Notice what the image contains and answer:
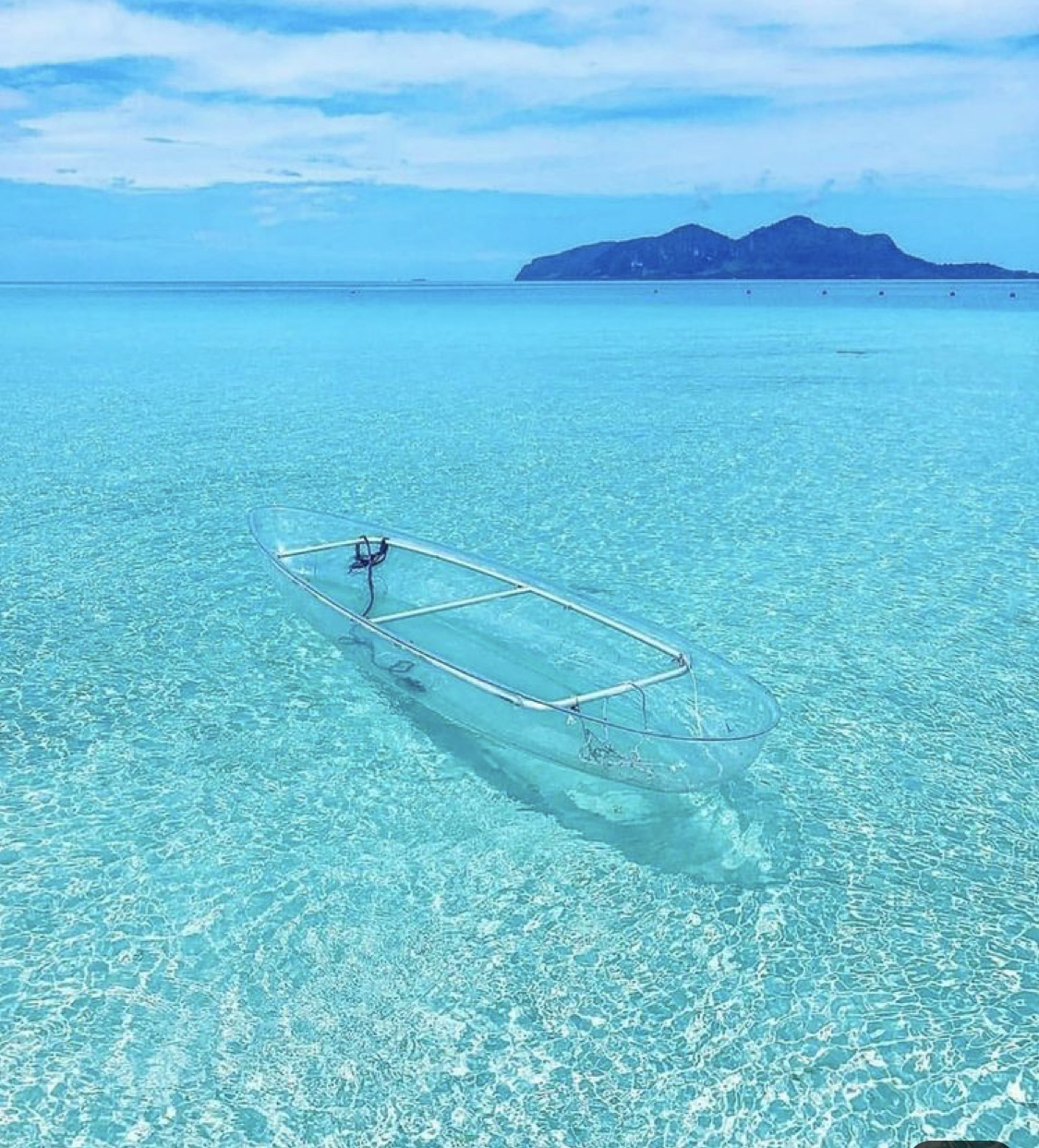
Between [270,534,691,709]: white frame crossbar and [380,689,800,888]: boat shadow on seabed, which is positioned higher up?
[270,534,691,709]: white frame crossbar

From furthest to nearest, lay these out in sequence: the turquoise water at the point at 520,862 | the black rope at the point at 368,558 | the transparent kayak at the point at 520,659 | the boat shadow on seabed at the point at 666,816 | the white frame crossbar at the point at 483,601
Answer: the black rope at the point at 368,558 → the white frame crossbar at the point at 483,601 → the transparent kayak at the point at 520,659 → the boat shadow on seabed at the point at 666,816 → the turquoise water at the point at 520,862

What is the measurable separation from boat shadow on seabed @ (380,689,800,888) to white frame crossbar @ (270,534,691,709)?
466 mm

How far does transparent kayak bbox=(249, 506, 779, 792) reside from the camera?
5.43 meters

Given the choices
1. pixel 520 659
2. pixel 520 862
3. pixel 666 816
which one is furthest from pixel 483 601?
pixel 520 862

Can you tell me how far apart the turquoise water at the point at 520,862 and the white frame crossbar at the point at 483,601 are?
52cm

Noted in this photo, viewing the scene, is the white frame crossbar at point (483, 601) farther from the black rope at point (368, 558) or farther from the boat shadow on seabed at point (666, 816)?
the boat shadow on seabed at point (666, 816)

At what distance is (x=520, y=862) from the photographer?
17.4 feet

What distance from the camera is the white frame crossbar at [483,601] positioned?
5.67 meters

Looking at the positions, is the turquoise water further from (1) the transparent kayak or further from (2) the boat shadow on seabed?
(1) the transparent kayak

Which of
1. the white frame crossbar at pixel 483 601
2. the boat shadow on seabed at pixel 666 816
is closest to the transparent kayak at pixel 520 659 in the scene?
the white frame crossbar at pixel 483 601

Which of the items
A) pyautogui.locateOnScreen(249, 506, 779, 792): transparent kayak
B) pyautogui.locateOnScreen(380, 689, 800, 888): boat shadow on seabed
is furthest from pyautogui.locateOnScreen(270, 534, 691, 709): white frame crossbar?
pyautogui.locateOnScreen(380, 689, 800, 888): boat shadow on seabed

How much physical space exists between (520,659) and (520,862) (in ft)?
6.52

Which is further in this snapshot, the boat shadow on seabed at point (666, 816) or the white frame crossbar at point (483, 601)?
the white frame crossbar at point (483, 601)

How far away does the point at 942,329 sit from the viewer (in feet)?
134
